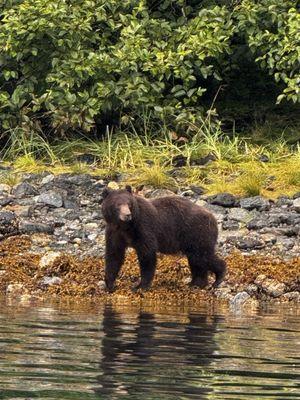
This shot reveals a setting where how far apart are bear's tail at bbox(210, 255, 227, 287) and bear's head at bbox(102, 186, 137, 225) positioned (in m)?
1.08

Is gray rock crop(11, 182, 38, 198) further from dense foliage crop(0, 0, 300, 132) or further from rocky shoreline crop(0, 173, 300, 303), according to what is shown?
dense foliage crop(0, 0, 300, 132)

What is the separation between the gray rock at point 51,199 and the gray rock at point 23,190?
34 centimetres

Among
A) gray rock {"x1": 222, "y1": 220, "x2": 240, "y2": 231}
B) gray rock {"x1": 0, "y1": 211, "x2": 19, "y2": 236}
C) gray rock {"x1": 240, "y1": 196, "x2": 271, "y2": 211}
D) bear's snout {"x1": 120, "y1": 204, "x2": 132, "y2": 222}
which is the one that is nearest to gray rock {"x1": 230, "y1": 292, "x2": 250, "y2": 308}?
bear's snout {"x1": 120, "y1": 204, "x2": 132, "y2": 222}

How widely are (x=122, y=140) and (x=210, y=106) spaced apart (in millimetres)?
2268

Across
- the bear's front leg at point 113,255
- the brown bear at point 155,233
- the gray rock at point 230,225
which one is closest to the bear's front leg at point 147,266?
the brown bear at point 155,233

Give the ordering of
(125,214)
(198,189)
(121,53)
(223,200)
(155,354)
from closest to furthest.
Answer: (155,354) < (125,214) < (223,200) < (198,189) < (121,53)

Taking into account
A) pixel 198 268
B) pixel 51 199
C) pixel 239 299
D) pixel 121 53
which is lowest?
pixel 239 299

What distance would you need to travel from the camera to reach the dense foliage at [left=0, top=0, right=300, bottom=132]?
17.7 m

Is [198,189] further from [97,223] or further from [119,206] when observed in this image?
[119,206]

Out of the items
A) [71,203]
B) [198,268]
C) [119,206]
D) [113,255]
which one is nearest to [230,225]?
[198,268]

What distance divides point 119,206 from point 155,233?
0.75m

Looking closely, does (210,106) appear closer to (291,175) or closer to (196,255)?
(291,175)

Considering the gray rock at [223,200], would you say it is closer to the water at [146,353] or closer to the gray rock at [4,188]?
the gray rock at [4,188]

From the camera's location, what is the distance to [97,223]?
1508 cm
